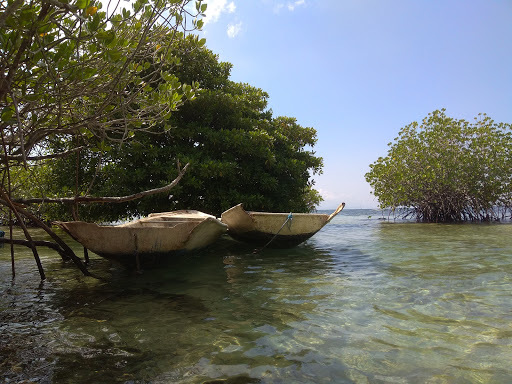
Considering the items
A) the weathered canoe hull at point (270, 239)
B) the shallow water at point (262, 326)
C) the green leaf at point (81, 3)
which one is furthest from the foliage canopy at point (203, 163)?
the green leaf at point (81, 3)

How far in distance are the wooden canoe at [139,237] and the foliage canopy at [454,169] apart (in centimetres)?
1882

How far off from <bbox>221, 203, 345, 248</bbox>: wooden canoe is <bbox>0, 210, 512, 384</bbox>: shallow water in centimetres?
178

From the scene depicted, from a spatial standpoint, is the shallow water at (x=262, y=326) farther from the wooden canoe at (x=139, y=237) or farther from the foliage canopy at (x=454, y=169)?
the foliage canopy at (x=454, y=169)

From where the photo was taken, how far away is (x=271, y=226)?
313 inches

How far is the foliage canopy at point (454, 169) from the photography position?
69.1 feet

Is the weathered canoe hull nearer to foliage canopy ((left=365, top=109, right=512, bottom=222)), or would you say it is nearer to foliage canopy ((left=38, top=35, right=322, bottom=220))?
foliage canopy ((left=38, top=35, right=322, bottom=220))

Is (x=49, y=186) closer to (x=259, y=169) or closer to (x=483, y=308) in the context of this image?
(x=259, y=169)

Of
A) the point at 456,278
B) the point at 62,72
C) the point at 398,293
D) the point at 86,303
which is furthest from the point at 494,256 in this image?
the point at 62,72

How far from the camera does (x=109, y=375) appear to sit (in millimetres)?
2416

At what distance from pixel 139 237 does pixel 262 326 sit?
115 inches

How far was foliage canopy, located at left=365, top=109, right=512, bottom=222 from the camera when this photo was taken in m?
21.0

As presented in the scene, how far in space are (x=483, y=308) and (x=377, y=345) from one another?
5.63 feet

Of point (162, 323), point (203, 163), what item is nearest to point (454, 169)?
point (203, 163)

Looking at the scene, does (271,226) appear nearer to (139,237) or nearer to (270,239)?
(270,239)
